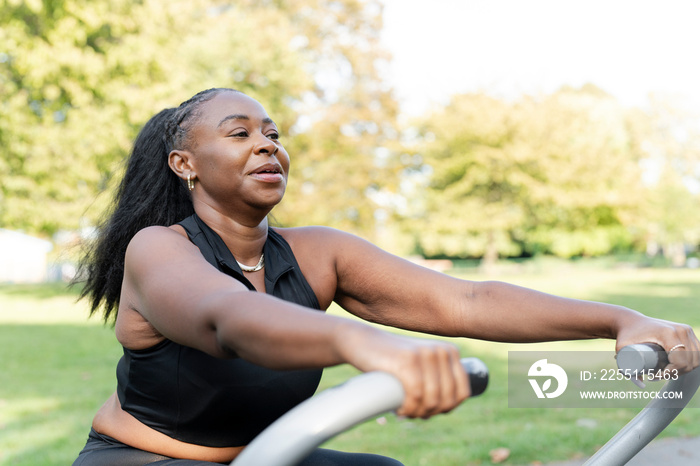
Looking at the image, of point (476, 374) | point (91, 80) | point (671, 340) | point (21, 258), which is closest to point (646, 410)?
point (671, 340)

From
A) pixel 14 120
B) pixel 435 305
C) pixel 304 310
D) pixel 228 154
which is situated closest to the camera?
pixel 304 310

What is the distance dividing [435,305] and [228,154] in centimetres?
71

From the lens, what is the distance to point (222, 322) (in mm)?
1095

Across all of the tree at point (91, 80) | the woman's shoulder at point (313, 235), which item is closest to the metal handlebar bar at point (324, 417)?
the woman's shoulder at point (313, 235)

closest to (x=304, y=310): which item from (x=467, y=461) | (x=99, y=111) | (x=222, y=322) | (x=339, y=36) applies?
(x=222, y=322)

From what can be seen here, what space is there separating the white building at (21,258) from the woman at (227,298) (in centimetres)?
3732

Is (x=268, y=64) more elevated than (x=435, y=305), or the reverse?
(x=268, y=64)

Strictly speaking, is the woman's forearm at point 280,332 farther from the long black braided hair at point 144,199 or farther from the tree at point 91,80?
the tree at point 91,80

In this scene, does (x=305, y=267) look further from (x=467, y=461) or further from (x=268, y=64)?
(x=268, y=64)

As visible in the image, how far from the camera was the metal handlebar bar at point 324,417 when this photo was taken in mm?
833

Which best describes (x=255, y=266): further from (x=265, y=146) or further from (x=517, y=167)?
(x=517, y=167)

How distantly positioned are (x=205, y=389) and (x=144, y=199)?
2.26 ft

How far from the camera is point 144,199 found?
6.46ft

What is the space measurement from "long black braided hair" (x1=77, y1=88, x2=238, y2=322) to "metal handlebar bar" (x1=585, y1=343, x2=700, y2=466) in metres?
1.24
